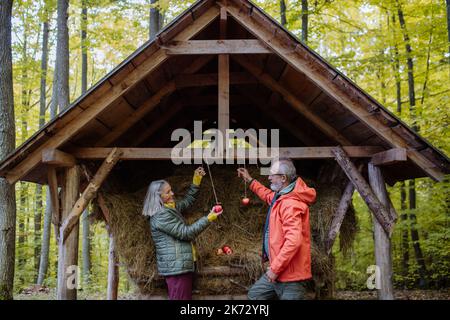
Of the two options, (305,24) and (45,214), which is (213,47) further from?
(45,214)

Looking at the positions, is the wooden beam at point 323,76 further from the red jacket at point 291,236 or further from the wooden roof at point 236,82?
the red jacket at point 291,236

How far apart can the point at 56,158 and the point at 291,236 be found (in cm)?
279

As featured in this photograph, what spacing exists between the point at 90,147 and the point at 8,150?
2430mm

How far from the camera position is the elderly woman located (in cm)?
498

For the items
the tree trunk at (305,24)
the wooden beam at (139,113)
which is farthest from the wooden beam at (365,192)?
the tree trunk at (305,24)

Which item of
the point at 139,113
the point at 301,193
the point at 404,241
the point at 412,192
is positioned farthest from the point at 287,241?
the point at 404,241

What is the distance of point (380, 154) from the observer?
512 cm

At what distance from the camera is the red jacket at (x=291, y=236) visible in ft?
13.2

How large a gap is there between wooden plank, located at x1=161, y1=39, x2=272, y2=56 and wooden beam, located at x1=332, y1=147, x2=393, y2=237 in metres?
1.64

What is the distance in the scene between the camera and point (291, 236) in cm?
403

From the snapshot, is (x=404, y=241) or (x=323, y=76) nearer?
(x=323, y=76)

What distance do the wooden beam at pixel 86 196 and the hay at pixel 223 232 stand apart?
2.61 feet

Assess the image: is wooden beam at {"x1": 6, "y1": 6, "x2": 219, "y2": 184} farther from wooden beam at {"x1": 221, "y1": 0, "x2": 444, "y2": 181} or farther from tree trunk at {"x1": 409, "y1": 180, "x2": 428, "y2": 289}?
tree trunk at {"x1": 409, "y1": 180, "x2": 428, "y2": 289}

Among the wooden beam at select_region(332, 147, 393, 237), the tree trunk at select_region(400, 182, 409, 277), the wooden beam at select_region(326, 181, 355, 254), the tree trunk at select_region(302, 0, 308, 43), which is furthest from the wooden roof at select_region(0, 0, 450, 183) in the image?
the tree trunk at select_region(400, 182, 409, 277)
